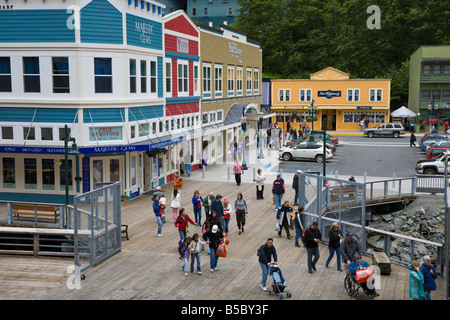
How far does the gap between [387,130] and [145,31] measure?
129 ft

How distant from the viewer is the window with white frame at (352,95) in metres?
66.2

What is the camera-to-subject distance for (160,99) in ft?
103

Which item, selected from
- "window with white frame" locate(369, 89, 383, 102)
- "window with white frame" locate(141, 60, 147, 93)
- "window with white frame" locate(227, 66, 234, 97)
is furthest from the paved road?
"window with white frame" locate(141, 60, 147, 93)

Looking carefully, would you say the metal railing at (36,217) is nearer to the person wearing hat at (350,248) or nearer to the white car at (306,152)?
the person wearing hat at (350,248)

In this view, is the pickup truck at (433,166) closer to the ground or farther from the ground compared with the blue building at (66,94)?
closer to the ground

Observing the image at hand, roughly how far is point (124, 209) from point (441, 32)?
68.5m

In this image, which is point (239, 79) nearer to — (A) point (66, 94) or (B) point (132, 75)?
(B) point (132, 75)

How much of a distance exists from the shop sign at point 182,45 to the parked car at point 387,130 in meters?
32.5

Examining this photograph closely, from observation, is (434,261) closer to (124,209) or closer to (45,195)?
(124,209)

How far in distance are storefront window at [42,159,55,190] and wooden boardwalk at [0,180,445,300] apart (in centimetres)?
778

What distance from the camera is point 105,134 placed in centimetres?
2678

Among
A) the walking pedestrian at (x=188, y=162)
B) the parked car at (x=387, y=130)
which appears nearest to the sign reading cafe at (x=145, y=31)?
the walking pedestrian at (x=188, y=162)

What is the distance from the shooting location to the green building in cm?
6525
